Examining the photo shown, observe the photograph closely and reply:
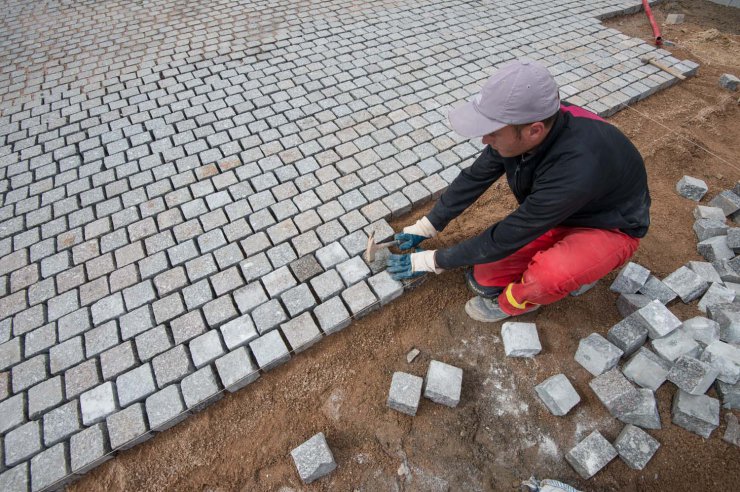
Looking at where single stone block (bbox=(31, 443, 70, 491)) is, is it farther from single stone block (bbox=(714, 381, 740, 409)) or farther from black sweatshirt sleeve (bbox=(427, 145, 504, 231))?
single stone block (bbox=(714, 381, 740, 409))

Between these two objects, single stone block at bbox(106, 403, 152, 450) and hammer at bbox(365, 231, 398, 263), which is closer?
single stone block at bbox(106, 403, 152, 450)

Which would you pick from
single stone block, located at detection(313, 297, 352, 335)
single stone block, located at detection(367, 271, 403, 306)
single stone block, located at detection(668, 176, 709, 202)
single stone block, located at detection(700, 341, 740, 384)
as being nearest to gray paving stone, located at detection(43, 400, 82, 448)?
single stone block, located at detection(313, 297, 352, 335)

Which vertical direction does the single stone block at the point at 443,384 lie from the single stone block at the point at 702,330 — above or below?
above

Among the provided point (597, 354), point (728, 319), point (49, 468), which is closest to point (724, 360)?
point (728, 319)

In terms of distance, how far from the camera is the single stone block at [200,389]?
2.91m

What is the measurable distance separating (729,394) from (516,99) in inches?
102

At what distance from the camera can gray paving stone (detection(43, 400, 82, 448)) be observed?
9.14ft

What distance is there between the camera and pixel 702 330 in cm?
308

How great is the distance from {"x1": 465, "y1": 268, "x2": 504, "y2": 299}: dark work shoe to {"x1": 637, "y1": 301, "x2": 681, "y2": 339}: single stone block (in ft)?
3.46

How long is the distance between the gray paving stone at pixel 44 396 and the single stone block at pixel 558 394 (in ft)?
11.4

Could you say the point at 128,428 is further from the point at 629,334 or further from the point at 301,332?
the point at 629,334

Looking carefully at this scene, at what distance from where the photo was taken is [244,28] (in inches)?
254

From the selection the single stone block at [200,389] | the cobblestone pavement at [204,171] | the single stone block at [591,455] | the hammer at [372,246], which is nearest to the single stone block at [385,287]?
the cobblestone pavement at [204,171]

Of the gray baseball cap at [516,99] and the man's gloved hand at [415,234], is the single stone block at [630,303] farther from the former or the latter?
the gray baseball cap at [516,99]
